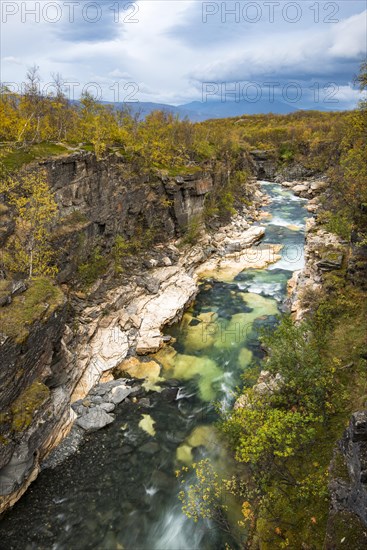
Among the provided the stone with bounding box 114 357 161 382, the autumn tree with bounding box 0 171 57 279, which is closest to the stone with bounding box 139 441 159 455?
the stone with bounding box 114 357 161 382

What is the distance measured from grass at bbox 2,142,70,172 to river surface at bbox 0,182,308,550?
17.6 m

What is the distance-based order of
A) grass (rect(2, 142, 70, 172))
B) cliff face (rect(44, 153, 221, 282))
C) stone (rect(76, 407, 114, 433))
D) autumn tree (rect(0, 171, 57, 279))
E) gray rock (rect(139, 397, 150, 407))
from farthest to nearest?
cliff face (rect(44, 153, 221, 282)) < grass (rect(2, 142, 70, 172)) < gray rock (rect(139, 397, 150, 407)) < autumn tree (rect(0, 171, 57, 279)) < stone (rect(76, 407, 114, 433))

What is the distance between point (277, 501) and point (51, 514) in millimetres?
10141

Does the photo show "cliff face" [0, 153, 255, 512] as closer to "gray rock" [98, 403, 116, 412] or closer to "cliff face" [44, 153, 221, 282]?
"cliff face" [44, 153, 221, 282]

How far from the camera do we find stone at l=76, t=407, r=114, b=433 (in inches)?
789

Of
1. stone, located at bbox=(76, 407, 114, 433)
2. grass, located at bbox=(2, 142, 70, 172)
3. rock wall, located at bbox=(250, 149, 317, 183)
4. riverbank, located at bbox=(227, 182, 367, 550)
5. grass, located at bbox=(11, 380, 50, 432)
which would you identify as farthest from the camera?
rock wall, located at bbox=(250, 149, 317, 183)

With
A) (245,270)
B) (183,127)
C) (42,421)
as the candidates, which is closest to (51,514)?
(42,421)

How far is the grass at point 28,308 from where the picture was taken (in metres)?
16.7

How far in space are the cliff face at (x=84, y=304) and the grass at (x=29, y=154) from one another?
124 cm

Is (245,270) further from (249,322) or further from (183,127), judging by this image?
(183,127)

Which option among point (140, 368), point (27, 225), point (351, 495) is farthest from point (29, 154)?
point (351, 495)

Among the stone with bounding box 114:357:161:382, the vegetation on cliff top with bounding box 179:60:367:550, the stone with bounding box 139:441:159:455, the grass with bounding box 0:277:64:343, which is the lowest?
the stone with bounding box 139:441:159:455

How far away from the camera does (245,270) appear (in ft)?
135

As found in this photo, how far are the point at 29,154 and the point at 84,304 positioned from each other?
12.7 metres
